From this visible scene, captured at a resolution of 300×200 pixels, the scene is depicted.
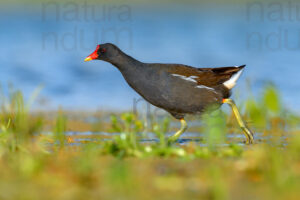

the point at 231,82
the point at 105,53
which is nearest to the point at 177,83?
the point at 231,82

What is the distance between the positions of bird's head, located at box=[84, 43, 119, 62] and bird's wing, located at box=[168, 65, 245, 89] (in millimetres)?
1066

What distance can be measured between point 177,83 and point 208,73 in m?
0.90

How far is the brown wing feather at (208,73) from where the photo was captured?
7.96 m

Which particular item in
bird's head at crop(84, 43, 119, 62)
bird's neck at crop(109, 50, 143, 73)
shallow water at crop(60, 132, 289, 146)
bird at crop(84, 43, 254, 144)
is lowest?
shallow water at crop(60, 132, 289, 146)

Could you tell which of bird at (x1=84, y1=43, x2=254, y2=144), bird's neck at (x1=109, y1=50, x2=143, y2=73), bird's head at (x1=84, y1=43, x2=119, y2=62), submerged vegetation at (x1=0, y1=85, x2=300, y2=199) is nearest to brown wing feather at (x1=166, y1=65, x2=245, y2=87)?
bird at (x1=84, y1=43, x2=254, y2=144)

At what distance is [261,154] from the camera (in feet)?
12.4

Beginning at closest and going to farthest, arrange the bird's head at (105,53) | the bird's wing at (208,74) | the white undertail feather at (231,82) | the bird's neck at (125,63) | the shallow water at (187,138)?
1. the shallow water at (187,138)
2. the bird's neck at (125,63)
3. the bird's wing at (208,74)
4. the bird's head at (105,53)
5. the white undertail feather at (231,82)

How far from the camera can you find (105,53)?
8.32 m

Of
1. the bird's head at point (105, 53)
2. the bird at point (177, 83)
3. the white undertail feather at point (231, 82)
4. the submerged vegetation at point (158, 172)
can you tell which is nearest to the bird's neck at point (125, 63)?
the bird at point (177, 83)

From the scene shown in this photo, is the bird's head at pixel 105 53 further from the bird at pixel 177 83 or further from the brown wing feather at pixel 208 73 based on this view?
the brown wing feather at pixel 208 73

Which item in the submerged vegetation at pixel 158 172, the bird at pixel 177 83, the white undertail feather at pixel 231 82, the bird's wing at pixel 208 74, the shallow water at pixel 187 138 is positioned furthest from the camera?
the white undertail feather at pixel 231 82

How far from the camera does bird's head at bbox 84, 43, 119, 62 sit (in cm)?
820

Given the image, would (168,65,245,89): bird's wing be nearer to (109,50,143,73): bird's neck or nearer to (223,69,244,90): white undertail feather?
(223,69,244,90): white undertail feather

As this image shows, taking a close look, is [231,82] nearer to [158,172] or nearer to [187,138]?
[187,138]
